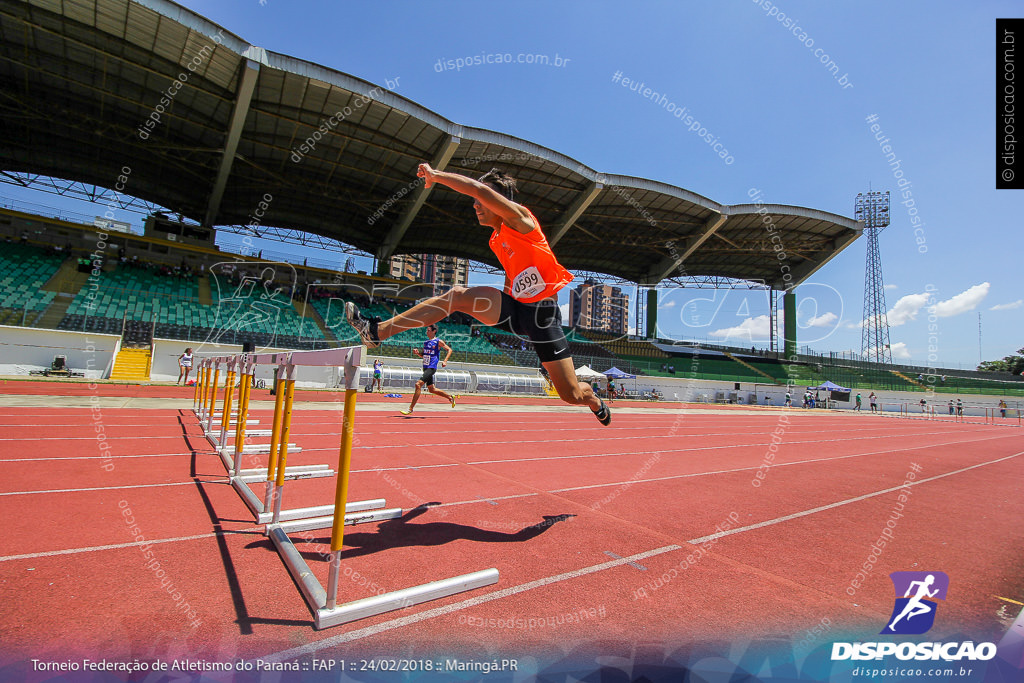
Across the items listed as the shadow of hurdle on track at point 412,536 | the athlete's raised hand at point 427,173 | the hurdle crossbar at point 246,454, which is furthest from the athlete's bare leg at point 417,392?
the athlete's raised hand at point 427,173

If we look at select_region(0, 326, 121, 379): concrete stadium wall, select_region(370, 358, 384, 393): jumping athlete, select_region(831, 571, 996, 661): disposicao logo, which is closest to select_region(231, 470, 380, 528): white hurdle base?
select_region(831, 571, 996, 661): disposicao logo

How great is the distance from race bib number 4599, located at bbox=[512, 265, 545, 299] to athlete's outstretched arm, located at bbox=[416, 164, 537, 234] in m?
0.30

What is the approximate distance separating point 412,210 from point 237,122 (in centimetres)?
969

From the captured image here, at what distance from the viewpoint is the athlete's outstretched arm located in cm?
276

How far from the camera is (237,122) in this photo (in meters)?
19.1

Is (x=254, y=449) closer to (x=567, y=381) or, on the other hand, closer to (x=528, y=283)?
(x=567, y=381)

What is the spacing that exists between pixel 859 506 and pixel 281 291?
2847 cm

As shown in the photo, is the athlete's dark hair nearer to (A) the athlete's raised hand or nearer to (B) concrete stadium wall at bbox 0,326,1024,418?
(A) the athlete's raised hand

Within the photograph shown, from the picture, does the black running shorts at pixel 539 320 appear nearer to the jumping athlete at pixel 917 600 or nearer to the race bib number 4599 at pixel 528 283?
the race bib number 4599 at pixel 528 283

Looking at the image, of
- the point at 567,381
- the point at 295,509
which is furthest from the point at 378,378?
the point at 567,381

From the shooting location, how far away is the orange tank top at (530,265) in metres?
3.24

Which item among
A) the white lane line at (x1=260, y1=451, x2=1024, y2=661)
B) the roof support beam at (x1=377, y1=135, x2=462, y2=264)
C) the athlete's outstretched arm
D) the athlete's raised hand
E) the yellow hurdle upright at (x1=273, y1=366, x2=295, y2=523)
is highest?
the roof support beam at (x1=377, y1=135, x2=462, y2=264)

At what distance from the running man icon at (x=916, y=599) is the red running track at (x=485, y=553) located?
0.06m

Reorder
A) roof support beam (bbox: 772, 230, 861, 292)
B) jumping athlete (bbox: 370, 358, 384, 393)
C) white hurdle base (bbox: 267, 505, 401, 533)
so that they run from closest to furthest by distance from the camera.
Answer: white hurdle base (bbox: 267, 505, 401, 533)
jumping athlete (bbox: 370, 358, 384, 393)
roof support beam (bbox: 772, 230, 861, 292)
